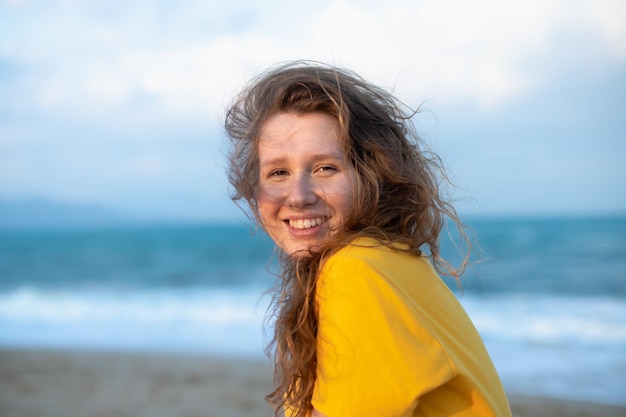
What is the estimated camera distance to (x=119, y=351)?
9.15 meters

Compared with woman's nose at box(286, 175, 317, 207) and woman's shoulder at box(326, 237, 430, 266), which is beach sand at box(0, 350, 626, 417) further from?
woman's shoulder at box(326, 237, 430, 266)

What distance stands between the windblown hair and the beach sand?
4760 millimetres

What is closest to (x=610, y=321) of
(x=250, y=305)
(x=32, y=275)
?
(x=250, y=305)

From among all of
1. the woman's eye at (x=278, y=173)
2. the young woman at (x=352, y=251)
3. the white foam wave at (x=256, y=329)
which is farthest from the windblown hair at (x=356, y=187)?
the white foam wave at (x=256, y=329)

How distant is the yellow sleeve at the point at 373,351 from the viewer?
4.00 feet

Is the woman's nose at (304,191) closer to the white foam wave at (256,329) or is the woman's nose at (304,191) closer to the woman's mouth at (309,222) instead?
the woman's mouth at (309,222)

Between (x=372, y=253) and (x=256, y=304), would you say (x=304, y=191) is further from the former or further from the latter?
(x=256, y=304)

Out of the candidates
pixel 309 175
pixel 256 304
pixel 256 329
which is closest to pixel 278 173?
pixel 309 175

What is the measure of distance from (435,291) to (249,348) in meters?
8.05

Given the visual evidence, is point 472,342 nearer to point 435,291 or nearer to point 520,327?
point 435,291

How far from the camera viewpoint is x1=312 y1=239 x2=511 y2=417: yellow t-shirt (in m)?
1.22

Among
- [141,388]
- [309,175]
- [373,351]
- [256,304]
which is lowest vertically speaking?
[373,351]

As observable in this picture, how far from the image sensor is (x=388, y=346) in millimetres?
1217

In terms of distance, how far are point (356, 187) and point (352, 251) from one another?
36cm
